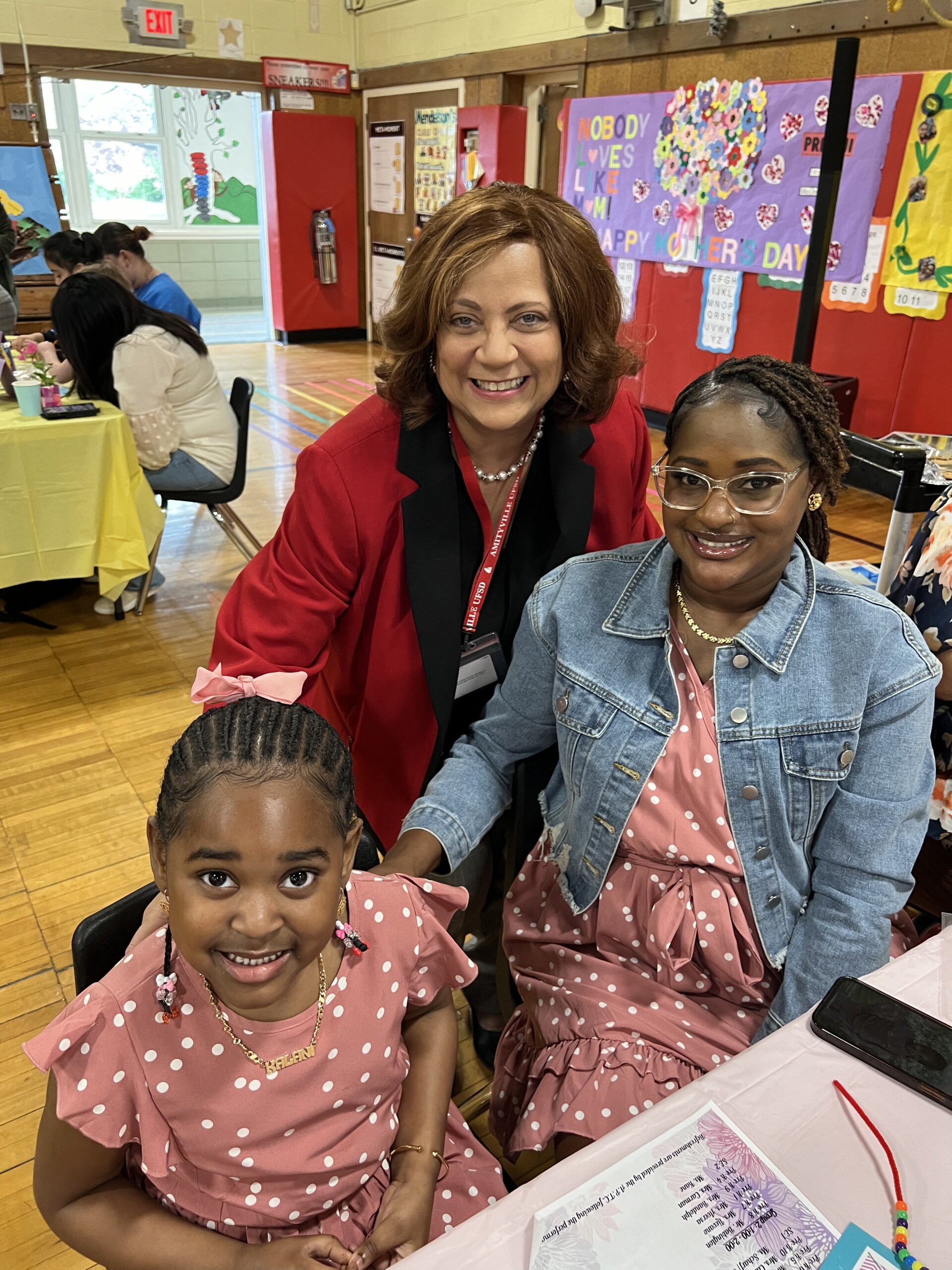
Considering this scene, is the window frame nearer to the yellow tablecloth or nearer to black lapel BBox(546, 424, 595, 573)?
the yellow tablecloth

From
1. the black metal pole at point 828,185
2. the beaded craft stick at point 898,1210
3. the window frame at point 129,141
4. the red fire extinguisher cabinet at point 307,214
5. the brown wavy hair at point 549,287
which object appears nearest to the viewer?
the beaded craft stick at point 898,1210

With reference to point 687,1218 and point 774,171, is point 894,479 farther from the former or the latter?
point 774,171

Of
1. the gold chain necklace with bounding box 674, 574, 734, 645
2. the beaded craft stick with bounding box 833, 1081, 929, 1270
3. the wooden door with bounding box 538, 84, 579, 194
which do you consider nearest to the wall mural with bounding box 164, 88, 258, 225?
the wooden door with bounding box 538, 84, 579, 194

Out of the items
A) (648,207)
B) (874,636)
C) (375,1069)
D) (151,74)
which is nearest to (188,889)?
(375,1069)

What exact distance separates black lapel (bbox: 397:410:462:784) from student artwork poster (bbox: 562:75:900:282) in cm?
330

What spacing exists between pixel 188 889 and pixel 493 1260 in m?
0.41

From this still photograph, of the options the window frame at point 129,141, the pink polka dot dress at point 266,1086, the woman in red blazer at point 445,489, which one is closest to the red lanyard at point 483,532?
the woman in red blazer at point 445,489

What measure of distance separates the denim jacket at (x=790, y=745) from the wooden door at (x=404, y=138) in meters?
8.08

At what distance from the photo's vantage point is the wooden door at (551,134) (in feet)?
24.1

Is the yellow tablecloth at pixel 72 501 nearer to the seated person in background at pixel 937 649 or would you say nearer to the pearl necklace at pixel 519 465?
the pearl necklace at pixel 519 465

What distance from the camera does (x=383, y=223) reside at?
9.87 m

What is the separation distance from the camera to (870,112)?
487cm

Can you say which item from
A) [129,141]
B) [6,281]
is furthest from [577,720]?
[129,141]

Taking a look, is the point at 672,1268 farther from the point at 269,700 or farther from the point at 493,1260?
the point at 269,700
